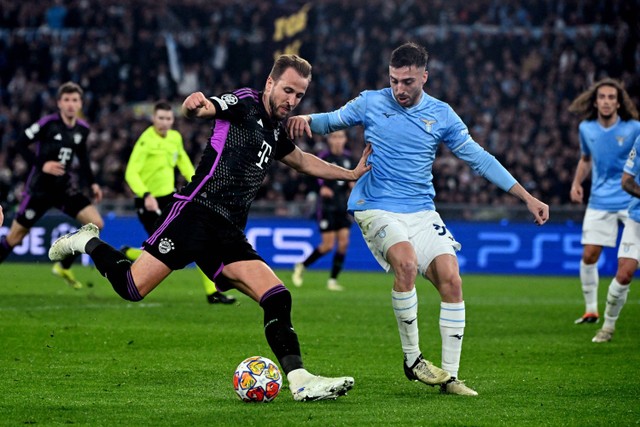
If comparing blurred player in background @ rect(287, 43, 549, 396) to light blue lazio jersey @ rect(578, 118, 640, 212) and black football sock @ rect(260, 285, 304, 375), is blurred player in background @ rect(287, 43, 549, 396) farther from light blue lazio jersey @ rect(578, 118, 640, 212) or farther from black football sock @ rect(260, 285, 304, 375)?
light blue lazio jersey @ rect(578, 118, 640, 212)

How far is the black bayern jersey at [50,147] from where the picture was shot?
1344cm

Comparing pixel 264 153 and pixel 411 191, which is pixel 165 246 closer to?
pixel 264 153

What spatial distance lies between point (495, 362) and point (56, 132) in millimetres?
7190

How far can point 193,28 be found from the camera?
3050cm

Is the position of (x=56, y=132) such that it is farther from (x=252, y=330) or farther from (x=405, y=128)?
(x=405, y=128)

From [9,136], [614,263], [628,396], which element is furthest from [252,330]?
[9,136]

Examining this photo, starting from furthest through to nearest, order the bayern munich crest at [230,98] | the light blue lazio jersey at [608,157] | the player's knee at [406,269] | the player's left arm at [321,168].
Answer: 1. the light blue lazio jersey at [608,157]
2. the player's left arm at [321,168]
3. the player's knee at [406,269]
4. the bayern munich crest at [230,98]

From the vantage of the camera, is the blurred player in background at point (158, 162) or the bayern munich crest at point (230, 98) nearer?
the bayern munich crest at point (230, 98)

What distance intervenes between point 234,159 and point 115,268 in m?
1.12

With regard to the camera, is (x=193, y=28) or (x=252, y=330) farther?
(x=193, y=28)

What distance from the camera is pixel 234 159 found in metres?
6.76

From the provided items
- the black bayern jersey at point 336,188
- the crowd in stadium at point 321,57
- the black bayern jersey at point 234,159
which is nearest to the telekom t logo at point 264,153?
the black bayern jersey at point 234,159

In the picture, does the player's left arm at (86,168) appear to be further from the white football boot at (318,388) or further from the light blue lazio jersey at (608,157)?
the white football boot at (318,388)

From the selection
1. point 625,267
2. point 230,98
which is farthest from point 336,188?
point 230,98
